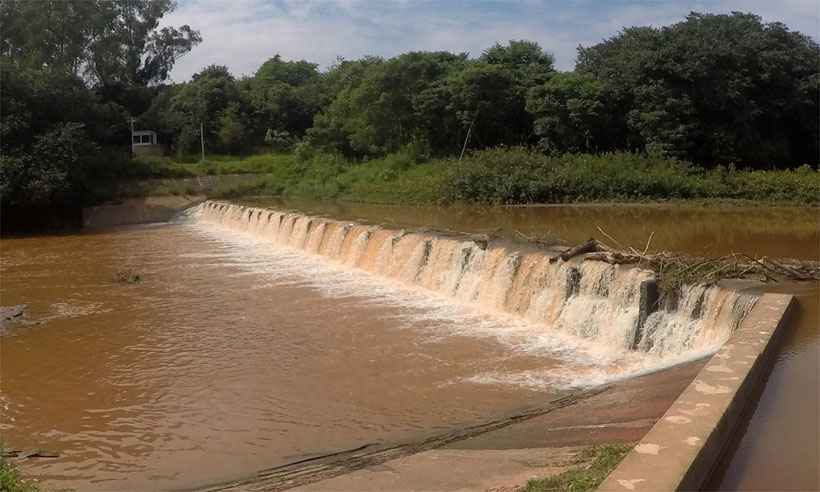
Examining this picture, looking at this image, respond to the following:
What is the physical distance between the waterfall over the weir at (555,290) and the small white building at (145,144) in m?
26.4

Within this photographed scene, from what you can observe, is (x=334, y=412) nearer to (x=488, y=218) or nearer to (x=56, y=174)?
(x=488, y=218)

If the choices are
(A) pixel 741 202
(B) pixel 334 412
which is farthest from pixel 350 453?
(A) pixel 741 202

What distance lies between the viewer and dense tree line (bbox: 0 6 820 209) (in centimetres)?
2488

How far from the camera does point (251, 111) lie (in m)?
43.2

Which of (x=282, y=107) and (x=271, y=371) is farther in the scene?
(x=282, y=107)

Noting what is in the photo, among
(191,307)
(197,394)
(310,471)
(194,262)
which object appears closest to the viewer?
(310,471)

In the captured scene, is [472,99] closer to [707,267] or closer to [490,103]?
[490,103]

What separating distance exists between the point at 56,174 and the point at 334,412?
19.7 metres

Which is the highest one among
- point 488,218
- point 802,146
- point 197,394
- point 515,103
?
point 515,103

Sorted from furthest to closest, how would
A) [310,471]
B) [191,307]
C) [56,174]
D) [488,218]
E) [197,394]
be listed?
[56,174], [488,218], [191,307], [197,394], [310,471]

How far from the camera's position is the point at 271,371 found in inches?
338

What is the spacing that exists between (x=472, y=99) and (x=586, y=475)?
→ 26.7m

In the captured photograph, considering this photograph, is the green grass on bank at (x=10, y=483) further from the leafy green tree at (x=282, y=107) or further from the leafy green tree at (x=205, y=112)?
the leafy green tree at (x=282, y=107)

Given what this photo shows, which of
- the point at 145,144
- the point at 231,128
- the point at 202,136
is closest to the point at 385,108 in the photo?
the point at 231,128
